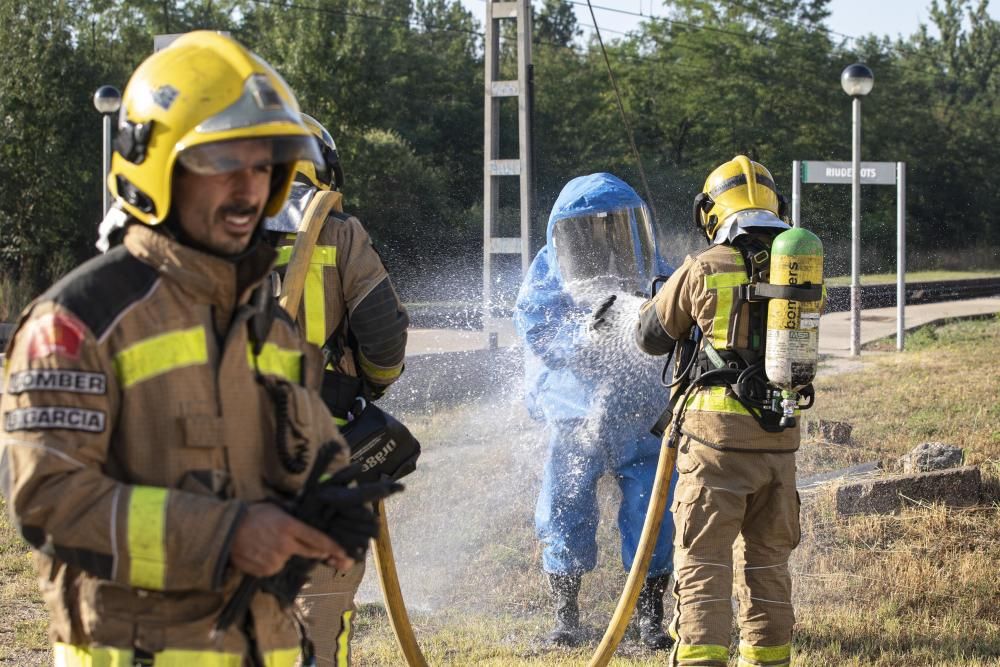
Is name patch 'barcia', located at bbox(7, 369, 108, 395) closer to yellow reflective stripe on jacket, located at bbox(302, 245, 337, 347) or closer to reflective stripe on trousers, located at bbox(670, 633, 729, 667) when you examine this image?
yellow reflective stripe on jacket, located at bbox(302, 245, 337, 347)

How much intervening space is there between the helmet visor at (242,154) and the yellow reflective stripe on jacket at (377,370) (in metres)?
1.71

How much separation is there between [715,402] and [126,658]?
272 centimetres

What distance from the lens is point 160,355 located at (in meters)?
2.08

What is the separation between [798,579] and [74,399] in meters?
4.79

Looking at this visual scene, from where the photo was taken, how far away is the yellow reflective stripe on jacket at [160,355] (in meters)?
2.05

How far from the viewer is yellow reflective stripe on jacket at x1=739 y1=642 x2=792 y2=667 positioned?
172 inches

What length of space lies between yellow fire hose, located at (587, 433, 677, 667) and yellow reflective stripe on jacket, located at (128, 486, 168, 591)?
9.56ft

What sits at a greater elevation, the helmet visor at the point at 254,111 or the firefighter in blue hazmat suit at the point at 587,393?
the helmet visor at the point at 254,111

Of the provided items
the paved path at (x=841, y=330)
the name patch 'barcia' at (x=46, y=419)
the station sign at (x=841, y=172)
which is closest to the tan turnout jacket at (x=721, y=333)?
the name patch 'barcia' at (x=46, y=419)

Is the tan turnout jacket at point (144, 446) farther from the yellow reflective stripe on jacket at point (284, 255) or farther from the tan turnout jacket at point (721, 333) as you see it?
the tan turnout jacket at point (721, 333)

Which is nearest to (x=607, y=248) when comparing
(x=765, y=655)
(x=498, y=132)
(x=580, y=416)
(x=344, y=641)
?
(x=580, y=416)

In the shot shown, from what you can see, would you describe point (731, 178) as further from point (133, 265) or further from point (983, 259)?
point (983, 259)

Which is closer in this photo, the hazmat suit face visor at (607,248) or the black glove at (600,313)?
the black glove at (600,313)

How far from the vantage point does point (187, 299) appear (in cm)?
215
